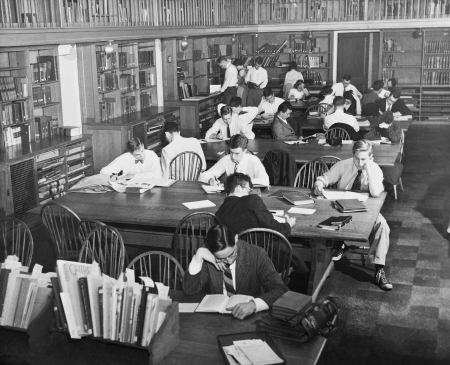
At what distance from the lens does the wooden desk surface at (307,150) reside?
692 cm

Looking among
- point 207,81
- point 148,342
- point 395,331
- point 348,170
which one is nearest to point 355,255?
point 348,170

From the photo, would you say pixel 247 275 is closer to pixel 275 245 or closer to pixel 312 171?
pixel 275 245

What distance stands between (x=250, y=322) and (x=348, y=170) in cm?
275

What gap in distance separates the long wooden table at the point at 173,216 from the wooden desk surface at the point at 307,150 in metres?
1.50

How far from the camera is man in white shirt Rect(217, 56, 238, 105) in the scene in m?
11.9

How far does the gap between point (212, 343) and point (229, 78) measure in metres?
9.35

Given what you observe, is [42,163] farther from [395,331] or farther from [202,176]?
[395,331]

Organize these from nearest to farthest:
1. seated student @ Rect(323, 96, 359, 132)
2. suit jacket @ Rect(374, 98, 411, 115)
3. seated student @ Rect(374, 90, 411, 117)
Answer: seated student @ Rect(323, 96, 359, 132), seated student @ Rect(374, 90, 411, 117), suit jacket @ Rect(374, 98, 411, 115)

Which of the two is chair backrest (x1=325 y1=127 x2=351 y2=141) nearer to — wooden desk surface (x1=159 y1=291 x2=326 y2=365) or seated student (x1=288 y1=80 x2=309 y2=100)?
seated student (x1=288 y1=80 x2=309 y2=100)

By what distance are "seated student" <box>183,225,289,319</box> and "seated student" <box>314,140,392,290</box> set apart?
178 cm

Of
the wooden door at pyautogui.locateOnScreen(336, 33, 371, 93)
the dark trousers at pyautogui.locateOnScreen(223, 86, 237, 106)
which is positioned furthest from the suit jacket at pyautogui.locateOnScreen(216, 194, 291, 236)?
the wooden door at pyautogui.locateOnScreen(336, 33, 371, 93)

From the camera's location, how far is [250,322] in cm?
318

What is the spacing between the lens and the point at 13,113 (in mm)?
7223

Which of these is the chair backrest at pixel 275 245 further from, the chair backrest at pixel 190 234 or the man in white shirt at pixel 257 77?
the man in white shirt at pixel 257 77
